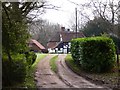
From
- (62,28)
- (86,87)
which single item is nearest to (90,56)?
(86,87)

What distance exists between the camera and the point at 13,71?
9.68 metres

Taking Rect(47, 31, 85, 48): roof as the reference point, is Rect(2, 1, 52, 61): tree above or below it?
above

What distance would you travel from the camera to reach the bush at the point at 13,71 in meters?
9.19

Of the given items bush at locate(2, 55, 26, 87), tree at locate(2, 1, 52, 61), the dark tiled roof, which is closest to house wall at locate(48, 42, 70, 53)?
the dark tiled roof

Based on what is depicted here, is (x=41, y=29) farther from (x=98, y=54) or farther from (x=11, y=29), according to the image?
(x=11, y=29)

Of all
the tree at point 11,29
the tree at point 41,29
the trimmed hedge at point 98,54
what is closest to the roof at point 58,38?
the tree at point 41,29

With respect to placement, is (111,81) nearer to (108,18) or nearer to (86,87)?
(86,87)

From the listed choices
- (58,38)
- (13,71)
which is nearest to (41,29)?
(13,71)

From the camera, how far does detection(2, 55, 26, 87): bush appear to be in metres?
9.19

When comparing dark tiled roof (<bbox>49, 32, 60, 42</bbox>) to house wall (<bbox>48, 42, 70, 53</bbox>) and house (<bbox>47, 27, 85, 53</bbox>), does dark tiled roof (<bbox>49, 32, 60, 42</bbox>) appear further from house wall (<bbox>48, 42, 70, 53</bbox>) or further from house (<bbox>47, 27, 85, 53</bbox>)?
house wall (<bbox>48, 42, 70, 53</bbox>)

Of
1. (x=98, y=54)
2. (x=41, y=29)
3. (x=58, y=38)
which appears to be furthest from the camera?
(x=58, y=38)

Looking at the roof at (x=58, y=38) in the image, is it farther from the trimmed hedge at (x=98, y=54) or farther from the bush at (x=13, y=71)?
the bush at (x=13, y=71)

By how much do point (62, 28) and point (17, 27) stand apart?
52.4 meters

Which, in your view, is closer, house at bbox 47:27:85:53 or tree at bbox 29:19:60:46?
tree at bbox 29:19:60:46
